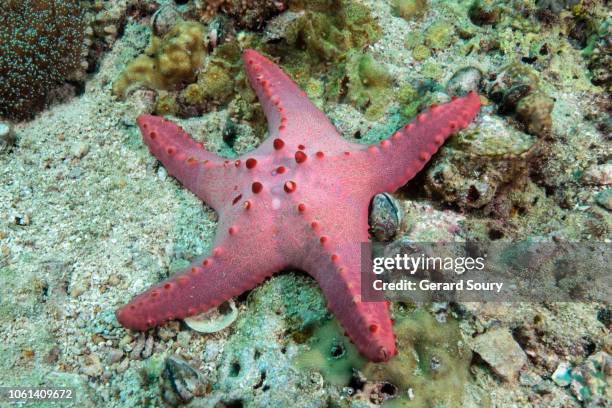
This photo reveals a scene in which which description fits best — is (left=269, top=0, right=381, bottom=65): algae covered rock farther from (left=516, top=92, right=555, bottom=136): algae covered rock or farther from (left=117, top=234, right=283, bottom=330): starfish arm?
(left=117, top=234, right=283, bottom=330): starfish arm

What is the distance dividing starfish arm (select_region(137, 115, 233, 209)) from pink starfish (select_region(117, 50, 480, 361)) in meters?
0.03

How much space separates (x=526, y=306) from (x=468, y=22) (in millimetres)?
3309

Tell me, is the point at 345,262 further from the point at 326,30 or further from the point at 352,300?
the point at 326,30

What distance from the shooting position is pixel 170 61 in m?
5.09

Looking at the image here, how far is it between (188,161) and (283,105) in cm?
106

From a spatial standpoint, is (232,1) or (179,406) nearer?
(179,406)

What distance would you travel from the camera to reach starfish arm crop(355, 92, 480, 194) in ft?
12.2

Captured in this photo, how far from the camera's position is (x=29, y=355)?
12.0 feet

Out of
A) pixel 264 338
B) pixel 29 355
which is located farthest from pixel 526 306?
pixel 29 355

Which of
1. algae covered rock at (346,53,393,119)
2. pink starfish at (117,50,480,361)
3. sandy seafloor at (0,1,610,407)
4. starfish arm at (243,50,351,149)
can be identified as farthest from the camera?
algae covered rock at (346,53,393,119)

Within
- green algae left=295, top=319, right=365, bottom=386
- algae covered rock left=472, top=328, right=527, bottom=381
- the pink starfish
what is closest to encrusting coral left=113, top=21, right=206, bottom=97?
the pink starfish

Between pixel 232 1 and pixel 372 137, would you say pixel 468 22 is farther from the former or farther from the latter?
pixel 232 1

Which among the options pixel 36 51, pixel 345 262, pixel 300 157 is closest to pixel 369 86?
pixel 300 157

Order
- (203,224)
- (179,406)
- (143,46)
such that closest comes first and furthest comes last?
(179,406) < (203,224) < (143,46)
